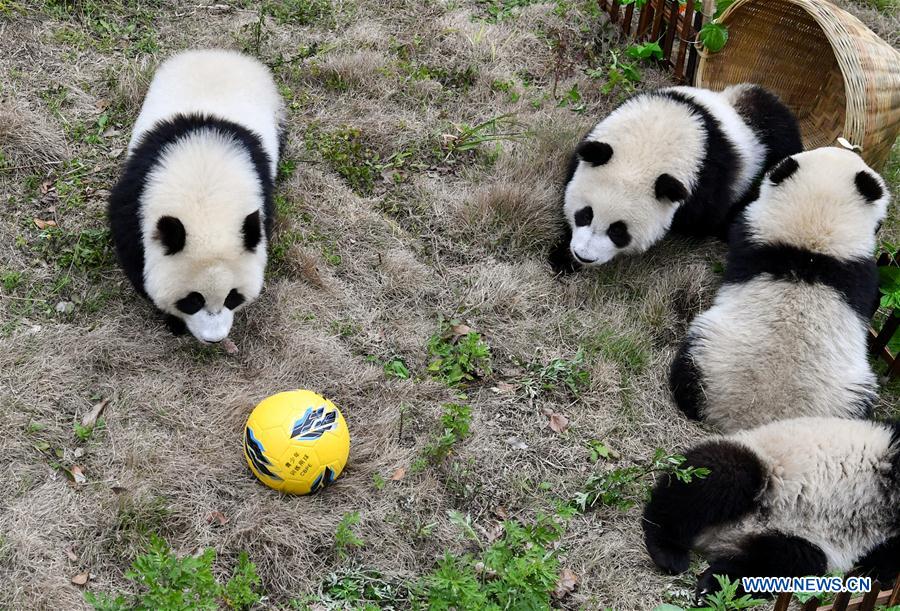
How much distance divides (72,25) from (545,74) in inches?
141

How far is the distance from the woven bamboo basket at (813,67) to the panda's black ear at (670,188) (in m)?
1.38

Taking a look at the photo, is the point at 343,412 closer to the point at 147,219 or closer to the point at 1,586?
the point at 147,219

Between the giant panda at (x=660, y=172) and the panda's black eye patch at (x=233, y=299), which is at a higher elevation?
the giant panda at (x=660, y=172)

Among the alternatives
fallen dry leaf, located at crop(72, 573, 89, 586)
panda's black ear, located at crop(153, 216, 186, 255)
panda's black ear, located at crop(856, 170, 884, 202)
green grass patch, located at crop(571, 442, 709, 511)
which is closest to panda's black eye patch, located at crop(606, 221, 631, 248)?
panda's black ear, located at crop(856, 170, 884, 202)

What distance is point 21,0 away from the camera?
5730mm

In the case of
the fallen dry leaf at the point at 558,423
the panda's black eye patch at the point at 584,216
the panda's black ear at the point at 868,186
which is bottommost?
the fallen dry leaf at the point at 558,423

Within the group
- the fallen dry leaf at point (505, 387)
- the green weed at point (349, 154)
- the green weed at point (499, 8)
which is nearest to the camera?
the fallen dry leaf at point (505, 387)

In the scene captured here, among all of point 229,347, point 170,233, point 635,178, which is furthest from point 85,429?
point 635,178

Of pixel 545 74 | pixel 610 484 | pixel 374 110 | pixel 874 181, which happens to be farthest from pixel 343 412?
pixel 545 74

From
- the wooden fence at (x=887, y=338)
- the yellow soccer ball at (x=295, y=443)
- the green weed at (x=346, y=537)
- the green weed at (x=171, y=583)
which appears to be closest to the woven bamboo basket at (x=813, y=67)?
the wooden fence at (x=887, y=338)

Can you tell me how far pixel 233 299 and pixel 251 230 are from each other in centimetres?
37

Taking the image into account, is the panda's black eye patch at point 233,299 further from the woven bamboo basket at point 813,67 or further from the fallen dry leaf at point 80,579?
the woven bamboo basket at point 813,67

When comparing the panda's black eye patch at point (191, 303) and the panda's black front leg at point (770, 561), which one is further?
the panda's black eye patch at point (191, 303)

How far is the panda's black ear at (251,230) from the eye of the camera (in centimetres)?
370
